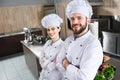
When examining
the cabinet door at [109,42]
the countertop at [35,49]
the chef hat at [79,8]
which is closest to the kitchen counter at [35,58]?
the countertop at [35,49]

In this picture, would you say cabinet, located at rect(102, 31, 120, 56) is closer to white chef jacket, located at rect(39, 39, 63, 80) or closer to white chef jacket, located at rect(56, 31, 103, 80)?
white chef jacket, located at rect(39, 39, 63, 80)

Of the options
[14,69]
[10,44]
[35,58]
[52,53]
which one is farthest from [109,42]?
[10,44]

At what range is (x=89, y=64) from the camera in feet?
3.55

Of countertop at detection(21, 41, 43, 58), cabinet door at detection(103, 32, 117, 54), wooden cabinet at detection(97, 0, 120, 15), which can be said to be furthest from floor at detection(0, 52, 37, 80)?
wooden cabinet at detection(97, 0, 120, 15)

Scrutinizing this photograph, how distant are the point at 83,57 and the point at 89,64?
3.6 inches

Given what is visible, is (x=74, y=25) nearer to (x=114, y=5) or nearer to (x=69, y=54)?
(x=69, y=54)

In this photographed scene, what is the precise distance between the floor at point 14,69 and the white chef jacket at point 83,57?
252cm

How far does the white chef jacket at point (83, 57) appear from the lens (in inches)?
42.9

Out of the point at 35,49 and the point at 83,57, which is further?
the point at 35,49

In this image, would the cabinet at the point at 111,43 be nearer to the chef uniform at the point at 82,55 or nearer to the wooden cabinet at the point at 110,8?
the wooden cabinet at the point at 110,8

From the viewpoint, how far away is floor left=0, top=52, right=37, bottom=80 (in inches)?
145

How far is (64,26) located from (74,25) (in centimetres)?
285

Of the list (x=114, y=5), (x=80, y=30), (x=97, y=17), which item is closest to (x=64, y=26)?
(x=97, y=17)

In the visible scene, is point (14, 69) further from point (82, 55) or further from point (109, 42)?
point (82, 55)
